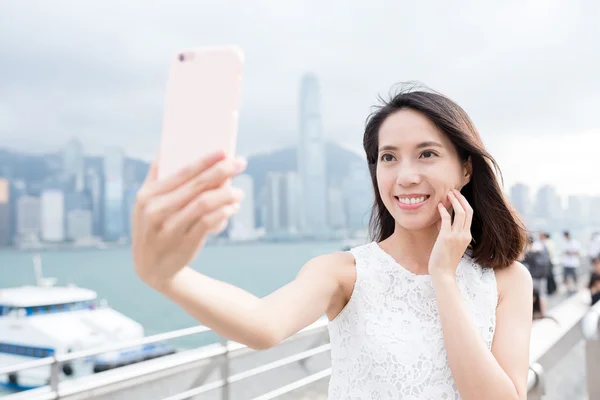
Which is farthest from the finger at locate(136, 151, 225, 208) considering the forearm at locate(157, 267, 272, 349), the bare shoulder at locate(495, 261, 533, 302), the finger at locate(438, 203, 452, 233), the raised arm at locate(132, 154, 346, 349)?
the bare shoulder at locate(495, 261, 533, 302)

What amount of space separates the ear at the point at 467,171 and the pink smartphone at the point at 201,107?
901 mm

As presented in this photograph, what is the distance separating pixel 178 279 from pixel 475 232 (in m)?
0.96

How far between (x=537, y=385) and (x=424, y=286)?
1.82ft

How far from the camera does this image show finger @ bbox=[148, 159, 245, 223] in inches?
21.7

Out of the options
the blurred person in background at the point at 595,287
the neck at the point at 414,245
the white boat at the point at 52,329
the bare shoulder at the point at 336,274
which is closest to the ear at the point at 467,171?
the neck at the point at 414,245

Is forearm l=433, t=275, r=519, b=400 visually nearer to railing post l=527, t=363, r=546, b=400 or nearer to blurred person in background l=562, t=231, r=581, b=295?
railing post l=527, t=363, r=546, b=400

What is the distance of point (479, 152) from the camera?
4.31 feet

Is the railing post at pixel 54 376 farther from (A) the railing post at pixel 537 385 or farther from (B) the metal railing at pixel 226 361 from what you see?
(A) the railing post at pixel 537 385

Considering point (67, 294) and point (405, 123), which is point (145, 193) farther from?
point (67, 294)

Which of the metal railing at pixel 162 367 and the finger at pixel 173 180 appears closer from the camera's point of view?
the finger at pixel 173 180

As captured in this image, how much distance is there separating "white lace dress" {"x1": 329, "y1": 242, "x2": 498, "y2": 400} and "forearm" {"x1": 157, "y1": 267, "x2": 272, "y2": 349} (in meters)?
0.36

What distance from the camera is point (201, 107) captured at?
0.58 metres

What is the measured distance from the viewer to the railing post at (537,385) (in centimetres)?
152

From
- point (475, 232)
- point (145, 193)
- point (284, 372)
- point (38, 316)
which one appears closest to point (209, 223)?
point (145, 193)
